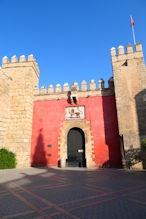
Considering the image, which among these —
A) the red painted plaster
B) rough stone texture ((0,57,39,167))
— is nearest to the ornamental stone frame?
the red painted plaster

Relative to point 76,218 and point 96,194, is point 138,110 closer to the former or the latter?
point 96,194

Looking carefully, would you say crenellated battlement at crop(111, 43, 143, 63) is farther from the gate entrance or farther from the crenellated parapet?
the gate entrance

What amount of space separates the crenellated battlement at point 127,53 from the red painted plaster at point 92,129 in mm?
2740

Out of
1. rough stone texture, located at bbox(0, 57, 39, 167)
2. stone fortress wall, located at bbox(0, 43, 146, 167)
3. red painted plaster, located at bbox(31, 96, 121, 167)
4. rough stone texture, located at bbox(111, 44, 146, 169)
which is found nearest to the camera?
rough stone texture, located at bbox(111, 44, 146, 169)

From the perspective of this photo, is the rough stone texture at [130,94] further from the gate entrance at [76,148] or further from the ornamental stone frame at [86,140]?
the gate entrance at [76,148]

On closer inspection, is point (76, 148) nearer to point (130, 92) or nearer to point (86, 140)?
point (86, 140)

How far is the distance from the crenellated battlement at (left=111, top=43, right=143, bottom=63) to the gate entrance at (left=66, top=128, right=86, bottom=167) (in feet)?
18.4

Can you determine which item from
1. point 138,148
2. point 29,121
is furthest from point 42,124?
point 138,148

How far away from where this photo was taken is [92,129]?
949 centimetres

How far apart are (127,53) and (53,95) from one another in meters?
5.97

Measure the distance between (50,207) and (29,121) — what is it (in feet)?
25.9

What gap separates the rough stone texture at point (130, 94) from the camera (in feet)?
26.9

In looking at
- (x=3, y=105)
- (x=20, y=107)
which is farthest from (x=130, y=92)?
(x=3, y=105)

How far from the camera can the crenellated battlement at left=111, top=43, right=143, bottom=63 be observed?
9.34 metres
